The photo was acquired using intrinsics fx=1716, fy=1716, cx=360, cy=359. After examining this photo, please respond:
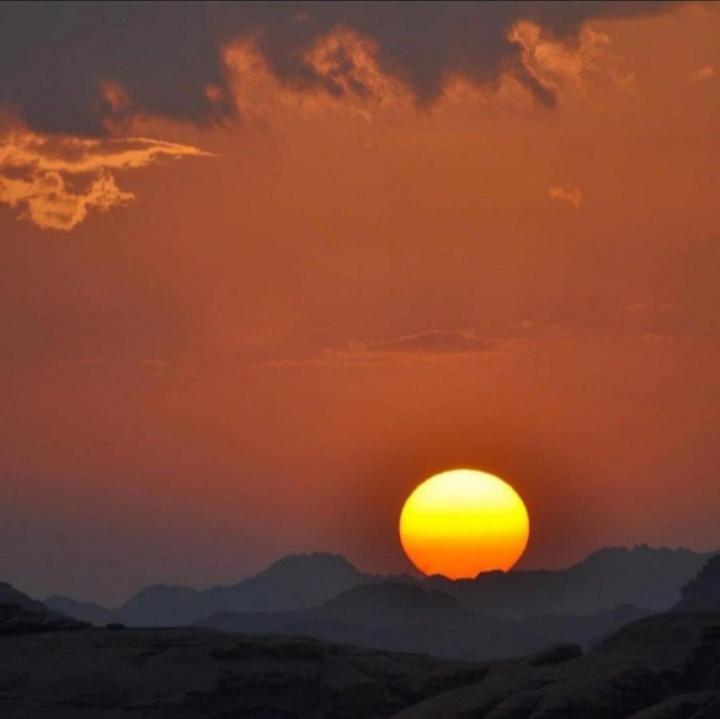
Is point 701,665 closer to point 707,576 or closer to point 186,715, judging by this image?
point 186,715

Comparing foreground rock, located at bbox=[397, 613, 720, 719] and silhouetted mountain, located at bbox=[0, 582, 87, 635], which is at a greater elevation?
silhouetted mountain, located at bbox=[0, 582, 87, 635]

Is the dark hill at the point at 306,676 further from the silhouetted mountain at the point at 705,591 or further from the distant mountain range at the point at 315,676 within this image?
the silhouetted mountain at the point at 705,591

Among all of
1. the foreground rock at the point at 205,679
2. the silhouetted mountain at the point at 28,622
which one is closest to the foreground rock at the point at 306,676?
the foreground rock at the point at 205,679

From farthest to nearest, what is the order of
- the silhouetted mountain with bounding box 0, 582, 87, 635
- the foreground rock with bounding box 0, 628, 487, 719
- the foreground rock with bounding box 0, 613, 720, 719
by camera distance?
1. the silhouetted mountain with bounding box 0, 582, 87, 635
2. the foreground rock with bounding box 0, 628, 487, 719
3. the foreground rock with bounding box 0, 613, 720, 719

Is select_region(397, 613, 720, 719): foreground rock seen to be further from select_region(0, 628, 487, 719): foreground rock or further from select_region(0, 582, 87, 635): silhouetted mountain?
select_region(0, 582, 87, 635): silhouetted mountain

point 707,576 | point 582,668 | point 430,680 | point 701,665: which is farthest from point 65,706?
point 707,576

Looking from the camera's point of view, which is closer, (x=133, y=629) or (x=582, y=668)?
(x=582, y=668)

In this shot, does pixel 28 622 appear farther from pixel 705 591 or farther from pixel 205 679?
pixel 705 591

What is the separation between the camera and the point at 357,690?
296 feet

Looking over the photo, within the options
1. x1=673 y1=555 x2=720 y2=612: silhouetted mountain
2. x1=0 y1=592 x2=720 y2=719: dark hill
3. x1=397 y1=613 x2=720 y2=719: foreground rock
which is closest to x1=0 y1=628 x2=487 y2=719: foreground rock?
x1=0 y1=592 x2=720 y2=719: dark hill

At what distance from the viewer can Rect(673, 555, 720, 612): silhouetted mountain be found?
16801cm

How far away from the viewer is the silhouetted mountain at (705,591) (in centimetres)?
16801

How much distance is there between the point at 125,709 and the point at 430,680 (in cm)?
1618

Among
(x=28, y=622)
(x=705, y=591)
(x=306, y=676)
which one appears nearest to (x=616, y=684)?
(x=306, y=676)
